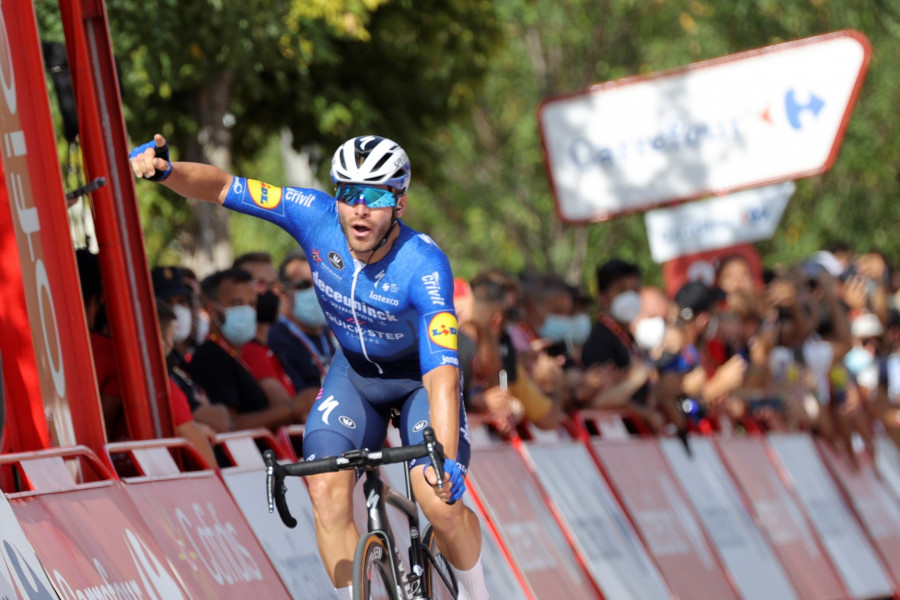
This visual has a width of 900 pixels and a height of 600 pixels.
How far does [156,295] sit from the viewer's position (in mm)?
8383

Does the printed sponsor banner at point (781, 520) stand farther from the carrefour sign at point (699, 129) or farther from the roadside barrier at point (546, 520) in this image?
the carrefour sign at point (699, 129)

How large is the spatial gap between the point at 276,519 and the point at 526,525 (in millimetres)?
2339

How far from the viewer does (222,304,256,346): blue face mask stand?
8.91 meters

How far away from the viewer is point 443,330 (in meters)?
6.51

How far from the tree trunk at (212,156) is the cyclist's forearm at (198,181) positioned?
5726mm

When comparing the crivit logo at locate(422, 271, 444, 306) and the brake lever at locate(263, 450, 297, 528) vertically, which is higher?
the crivit logo at locate(422, 271, 444, 306)

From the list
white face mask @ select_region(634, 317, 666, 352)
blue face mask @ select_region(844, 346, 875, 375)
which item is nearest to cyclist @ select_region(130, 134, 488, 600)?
white face mask @ select_region(634, 317, 666, 352)

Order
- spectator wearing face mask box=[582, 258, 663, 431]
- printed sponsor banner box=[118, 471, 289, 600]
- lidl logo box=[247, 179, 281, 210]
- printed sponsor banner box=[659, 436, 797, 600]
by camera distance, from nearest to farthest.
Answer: printed sponsor banner box=[118, 471, 289, 600]
lidl logo box=[247, 179, 281, 210]
spectator wearing face mask box=[582, 258, 663, 431]
printed sponsor banner box=[659, 436, 797, 600]

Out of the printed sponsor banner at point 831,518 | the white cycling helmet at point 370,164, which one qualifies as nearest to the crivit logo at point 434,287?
the white cycling helmet at point 370,164

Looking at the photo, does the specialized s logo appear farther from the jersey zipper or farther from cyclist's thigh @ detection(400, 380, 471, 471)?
cyclist's thigh @ detection(400, 380, 471, 471)

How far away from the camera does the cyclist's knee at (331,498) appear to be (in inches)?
256

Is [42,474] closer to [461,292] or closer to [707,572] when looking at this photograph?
[461,292]

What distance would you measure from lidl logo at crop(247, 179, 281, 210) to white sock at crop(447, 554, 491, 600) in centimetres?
172

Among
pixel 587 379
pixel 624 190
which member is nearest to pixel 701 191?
pixel 624 190
